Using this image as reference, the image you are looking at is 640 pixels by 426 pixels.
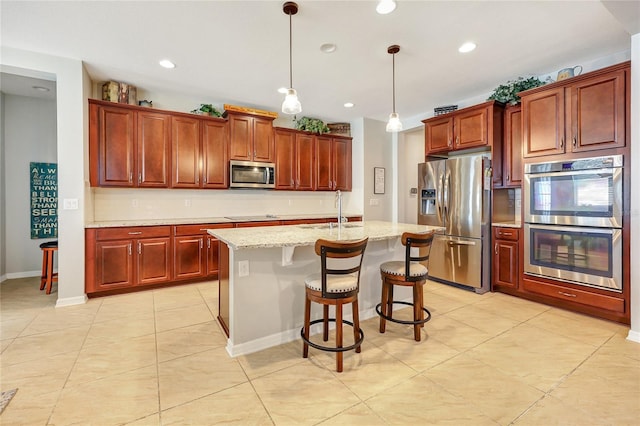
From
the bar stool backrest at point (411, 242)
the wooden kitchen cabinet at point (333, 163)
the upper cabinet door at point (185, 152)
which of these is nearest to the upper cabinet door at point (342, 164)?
the wooden kitchen cabinet at point (333, 163)

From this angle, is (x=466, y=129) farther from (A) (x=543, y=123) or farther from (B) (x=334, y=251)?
(B) (x=334, y=251)

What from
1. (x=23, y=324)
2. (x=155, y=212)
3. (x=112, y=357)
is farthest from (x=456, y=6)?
(x=23, y=324)

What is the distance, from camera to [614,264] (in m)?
2.74

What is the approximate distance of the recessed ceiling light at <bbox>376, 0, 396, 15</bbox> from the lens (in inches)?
86.7

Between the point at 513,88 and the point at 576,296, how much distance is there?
2.50 m

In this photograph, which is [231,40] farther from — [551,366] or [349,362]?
[551,366]

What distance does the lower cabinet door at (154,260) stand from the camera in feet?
12.2

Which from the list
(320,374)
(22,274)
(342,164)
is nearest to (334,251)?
(320,374)

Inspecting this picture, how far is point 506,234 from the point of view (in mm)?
3639

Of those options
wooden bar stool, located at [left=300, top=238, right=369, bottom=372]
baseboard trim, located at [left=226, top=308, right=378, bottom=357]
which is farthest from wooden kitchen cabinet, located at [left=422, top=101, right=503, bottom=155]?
baseboard trim, located at [left=226, top=308, right=378, bottom=357]

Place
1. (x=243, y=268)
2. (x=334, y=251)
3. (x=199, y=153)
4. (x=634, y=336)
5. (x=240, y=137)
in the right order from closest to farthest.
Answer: (x=334, y=251) < (x=243, y=268) < (x=634, y=336) < (x=199, y=153) < (x=240, y=137)

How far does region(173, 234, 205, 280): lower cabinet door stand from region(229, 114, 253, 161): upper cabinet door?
1412 millimetres

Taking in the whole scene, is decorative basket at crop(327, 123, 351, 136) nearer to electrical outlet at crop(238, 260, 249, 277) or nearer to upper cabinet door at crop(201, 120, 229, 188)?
upper cabinet door at crop(201, 120, 229, 188)

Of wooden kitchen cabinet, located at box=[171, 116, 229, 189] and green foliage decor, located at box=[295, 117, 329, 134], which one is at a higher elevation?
green foliage decor, located at box=[295, 117, 329, 134]
